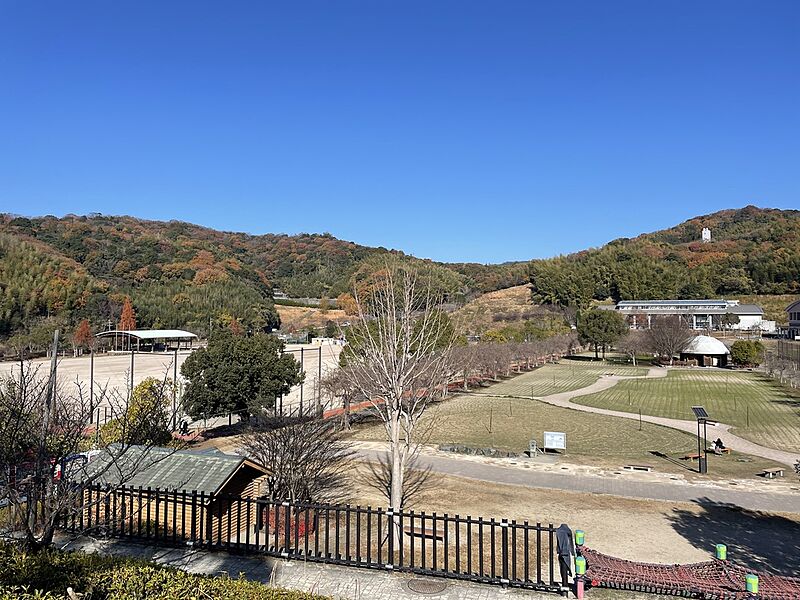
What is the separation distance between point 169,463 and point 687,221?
205 meters

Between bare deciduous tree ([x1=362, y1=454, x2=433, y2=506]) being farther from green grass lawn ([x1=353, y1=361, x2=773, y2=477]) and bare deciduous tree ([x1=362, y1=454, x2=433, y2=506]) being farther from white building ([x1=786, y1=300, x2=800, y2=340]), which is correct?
white building ([x1=786, y1=300, x2=800, y2=340])

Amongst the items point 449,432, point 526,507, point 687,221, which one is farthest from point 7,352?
point 687,221

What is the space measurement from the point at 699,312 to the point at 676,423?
73.5 metres

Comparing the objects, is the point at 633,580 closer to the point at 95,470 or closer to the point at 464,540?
the point at 464,540

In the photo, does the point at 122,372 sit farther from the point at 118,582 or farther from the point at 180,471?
the point at 118,582

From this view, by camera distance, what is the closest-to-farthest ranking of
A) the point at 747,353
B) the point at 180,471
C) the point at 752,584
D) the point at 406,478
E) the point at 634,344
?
the point at 752,584 < the point at 180,471 < the point at 406,478 < the point at 747,353 < the point at 634,344

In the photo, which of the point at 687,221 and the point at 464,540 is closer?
the point at 464,540

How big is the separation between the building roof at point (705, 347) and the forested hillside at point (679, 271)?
4714cm

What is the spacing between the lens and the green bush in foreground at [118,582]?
4.88 meters

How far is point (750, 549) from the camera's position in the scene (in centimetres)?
1057

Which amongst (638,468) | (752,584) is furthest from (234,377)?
(752,584)

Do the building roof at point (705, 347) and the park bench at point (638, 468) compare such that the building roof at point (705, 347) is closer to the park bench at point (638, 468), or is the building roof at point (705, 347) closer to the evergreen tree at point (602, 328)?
the evergreen tree at point (602, 328)

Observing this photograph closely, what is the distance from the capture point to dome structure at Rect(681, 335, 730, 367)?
180 feet

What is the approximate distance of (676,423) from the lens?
25.7 metres
